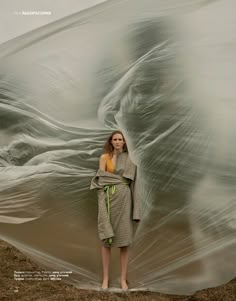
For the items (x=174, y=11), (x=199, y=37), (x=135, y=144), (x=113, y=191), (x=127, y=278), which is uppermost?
(x=174, y=11)

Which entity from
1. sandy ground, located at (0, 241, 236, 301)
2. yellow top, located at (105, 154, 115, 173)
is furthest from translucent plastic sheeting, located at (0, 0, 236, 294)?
yellow top, located at (105, 154, 115, 173)

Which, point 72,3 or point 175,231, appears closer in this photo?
point 175,231

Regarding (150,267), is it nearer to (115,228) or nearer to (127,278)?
(127,278)

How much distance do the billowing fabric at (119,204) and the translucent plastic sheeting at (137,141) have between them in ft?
0.81

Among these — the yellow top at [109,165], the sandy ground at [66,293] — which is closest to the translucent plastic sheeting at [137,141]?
the sandy ground at [66,293]

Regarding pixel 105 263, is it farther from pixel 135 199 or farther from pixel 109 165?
pixel 109 165

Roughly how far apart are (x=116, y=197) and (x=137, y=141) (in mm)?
645

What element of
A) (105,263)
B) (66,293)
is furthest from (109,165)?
(66,293)

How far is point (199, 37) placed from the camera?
4.40 m

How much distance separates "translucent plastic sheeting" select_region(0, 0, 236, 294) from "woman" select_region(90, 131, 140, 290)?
21 cm

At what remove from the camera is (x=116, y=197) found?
3982 millimetres

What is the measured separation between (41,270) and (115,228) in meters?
0.93

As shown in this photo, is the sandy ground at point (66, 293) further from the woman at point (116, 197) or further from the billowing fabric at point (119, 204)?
the billowing fabric at point (119, 204)

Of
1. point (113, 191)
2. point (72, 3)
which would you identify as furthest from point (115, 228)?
point (72, 3)
